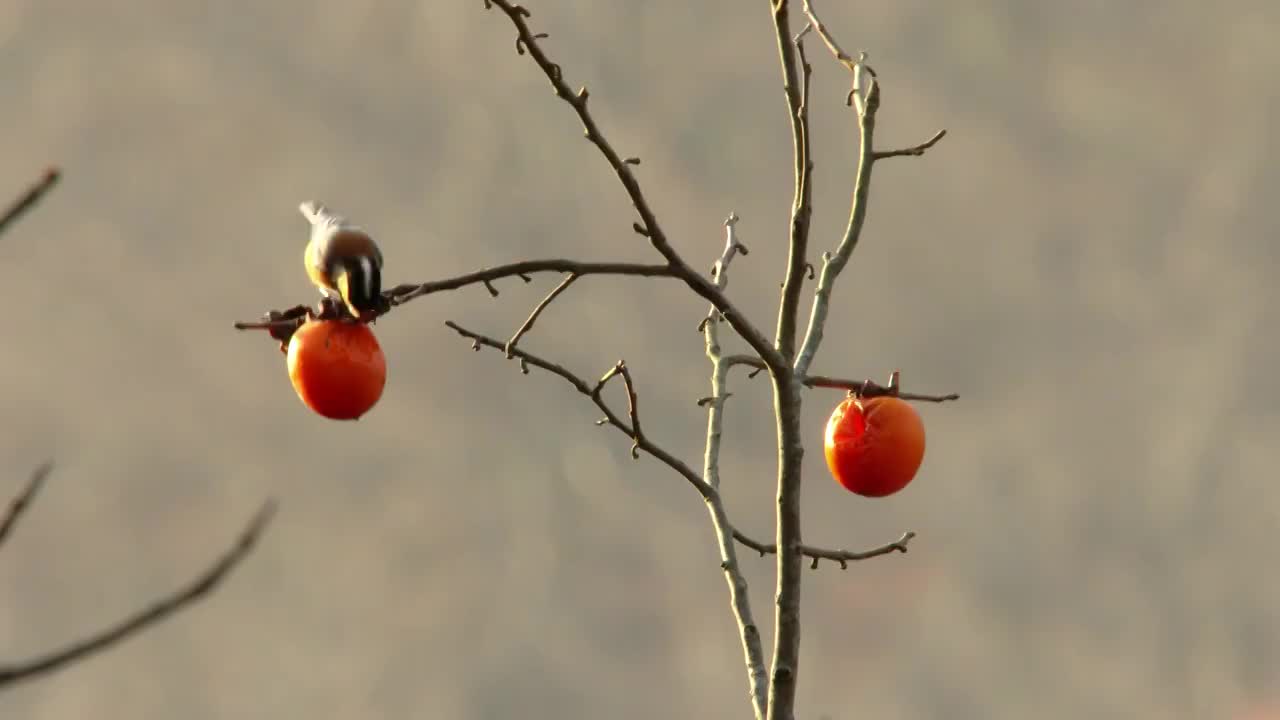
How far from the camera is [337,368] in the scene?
3955 mm

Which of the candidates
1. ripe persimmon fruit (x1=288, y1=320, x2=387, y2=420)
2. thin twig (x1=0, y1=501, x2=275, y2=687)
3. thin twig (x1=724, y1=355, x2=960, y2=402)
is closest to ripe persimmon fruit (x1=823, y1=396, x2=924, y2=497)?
thin twig (x1=724, y1=355, x2=960, y2=402)

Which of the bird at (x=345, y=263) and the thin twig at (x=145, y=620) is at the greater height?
the bird at (x=345, y=263)

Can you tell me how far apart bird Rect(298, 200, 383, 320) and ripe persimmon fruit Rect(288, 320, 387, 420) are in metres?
0.08

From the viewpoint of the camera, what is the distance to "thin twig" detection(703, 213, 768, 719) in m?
4.50

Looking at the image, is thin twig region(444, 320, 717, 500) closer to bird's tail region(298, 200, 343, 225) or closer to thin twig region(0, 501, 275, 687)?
bird's tail region(298, 200, 343, 225)

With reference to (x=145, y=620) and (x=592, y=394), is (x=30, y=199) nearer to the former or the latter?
(x=145, y=620)

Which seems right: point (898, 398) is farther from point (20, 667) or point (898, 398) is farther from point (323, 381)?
point (20, 667)

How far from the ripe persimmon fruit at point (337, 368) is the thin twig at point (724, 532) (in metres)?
1.26

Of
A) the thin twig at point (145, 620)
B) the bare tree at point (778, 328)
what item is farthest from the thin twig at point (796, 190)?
the thin twig at point (145, 620)

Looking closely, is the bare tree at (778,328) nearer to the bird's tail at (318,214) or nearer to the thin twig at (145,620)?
the bird's tail at (318,214)

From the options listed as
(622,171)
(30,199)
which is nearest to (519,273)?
(622,171)

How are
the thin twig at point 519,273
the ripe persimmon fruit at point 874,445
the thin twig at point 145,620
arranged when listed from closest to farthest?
the thin twig at point 145,620
the thin twig at point 519,273
the ripe persimmon fruit at point 874,445

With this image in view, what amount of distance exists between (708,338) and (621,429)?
2.99ft

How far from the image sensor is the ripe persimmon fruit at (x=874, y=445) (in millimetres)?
4379
